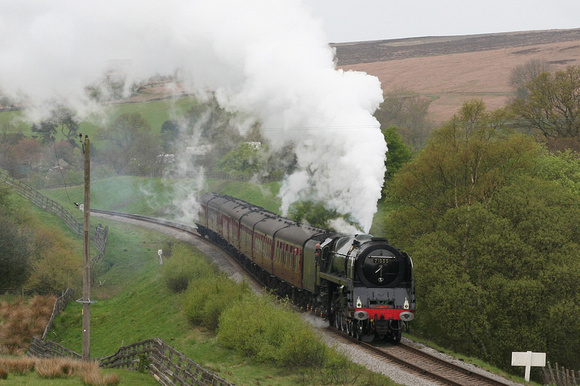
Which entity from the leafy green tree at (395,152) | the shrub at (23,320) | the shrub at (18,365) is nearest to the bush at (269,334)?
the shrub at (18,365)

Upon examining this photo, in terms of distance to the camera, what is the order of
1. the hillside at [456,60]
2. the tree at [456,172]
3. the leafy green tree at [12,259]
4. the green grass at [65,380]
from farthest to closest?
1. the hillside at [456,60]
2. the tree at [456,172]
3. the leafy green tree at [12,259]
4. the green grass at [65,380]

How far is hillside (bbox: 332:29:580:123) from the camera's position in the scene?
12900 centimetres

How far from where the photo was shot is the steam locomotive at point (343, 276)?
22312 mm

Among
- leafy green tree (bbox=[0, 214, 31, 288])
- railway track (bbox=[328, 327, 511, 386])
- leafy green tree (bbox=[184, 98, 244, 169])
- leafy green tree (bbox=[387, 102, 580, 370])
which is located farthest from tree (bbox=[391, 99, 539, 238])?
leafy green tree (bbox=[184, 98, 244, 169])

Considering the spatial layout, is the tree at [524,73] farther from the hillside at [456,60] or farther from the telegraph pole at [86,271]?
the telegraph pole at [86,271]

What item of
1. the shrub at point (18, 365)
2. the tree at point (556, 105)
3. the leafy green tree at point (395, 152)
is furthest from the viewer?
the leafy green tree at point (395, 152)

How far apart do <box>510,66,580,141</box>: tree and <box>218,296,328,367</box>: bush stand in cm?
4746

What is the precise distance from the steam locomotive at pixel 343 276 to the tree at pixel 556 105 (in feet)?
129

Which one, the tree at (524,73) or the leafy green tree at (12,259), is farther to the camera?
the tree at (524,73)

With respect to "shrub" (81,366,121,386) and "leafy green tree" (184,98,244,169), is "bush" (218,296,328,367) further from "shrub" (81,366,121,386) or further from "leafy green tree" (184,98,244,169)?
"leafy green tree" (184,98,244,169)

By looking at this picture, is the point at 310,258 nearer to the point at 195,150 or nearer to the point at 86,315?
the point at 86,315

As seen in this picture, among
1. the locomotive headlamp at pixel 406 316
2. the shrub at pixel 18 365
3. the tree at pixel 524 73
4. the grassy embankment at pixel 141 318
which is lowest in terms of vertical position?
the grassy embankment at pixel 141 318

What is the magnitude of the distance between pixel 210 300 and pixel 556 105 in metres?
49.2

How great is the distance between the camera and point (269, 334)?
→ 69.6 ft
